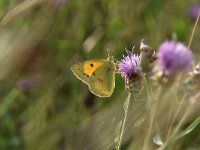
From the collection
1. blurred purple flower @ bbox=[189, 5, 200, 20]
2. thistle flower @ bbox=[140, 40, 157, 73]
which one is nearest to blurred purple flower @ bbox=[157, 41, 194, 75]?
thistle flower @ bbox=[140, 40, 157, 73]

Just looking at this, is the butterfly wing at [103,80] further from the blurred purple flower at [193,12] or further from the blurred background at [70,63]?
the blurred purple flower at [193,12]

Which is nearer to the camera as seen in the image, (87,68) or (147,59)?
(147,59)

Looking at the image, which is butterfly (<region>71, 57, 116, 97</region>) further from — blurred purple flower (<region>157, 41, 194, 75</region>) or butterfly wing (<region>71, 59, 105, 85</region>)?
blurred purple flower (<region>157, 41, 194, 75</region>)

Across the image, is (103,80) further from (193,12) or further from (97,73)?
(193,12)

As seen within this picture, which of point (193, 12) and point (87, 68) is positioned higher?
point (87, 68)

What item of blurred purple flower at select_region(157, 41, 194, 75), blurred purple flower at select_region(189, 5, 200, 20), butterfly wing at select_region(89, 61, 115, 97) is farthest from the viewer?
blurred purple flower at select_region(189, 5, 200, 20)

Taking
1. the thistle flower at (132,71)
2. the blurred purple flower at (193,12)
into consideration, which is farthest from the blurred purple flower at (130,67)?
the blurred purple flower at (193,12)

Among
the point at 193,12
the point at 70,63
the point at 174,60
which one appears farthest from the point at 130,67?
the point at 193,12
